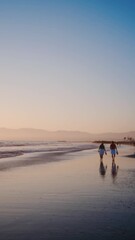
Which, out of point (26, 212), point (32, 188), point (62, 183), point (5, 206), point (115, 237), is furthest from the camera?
point (62, 183)

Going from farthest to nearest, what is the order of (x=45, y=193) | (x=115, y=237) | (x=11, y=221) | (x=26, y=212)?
(x=45, y=193), (x=26, y=212), (x=11, y=221), (x=115, y=237)

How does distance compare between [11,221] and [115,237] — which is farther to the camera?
[11,221]

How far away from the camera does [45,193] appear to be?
1355cm

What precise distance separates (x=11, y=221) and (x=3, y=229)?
0.75 m

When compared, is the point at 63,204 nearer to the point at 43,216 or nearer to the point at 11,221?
the point at 43,216

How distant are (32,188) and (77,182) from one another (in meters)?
2.93

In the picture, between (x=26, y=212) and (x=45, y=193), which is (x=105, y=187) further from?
(x=26, y=212)

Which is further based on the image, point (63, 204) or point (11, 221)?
point (63, 204)

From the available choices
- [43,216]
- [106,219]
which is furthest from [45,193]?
[106,219]

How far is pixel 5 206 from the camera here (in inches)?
435

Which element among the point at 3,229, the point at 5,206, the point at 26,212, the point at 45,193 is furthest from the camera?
the point at 45,193

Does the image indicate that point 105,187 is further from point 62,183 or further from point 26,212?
point 26,212

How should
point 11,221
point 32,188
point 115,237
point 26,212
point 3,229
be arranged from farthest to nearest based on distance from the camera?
point 32,188 → point 26,212 → point 11,221 → point 3,229 → point 115,237

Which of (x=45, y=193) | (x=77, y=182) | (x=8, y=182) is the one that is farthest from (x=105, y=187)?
(x=8, y=182)
